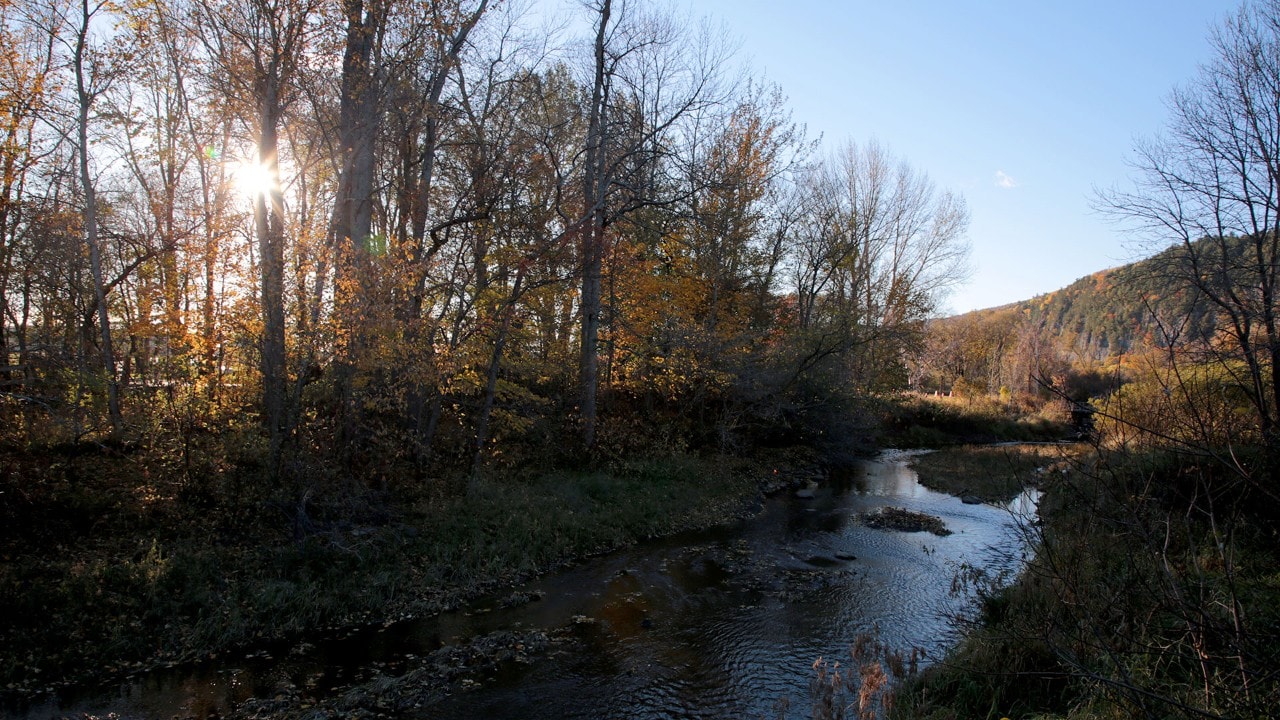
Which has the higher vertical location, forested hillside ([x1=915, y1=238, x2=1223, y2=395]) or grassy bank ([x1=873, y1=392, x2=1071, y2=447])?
forested hillside ([x1=915, y1=238, x2=1223, y2=395])

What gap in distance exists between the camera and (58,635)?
7395mm

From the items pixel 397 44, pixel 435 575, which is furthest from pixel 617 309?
pixel 435 575

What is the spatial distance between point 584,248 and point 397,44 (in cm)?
593

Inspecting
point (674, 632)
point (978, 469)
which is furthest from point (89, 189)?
point (978, 469)

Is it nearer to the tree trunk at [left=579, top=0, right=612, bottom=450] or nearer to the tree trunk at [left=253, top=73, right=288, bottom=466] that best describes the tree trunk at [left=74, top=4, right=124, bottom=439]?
the tree trunk at [left=253, top=73, right=288, bottom=466]

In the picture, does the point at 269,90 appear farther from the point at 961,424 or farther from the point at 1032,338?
the point at 1032,338

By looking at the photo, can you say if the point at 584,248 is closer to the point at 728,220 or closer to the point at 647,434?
the point at 647,434

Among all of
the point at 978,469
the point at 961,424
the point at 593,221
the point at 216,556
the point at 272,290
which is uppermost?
the point at 593,221

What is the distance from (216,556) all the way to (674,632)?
6.32 meters

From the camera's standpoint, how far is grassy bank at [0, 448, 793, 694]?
7.57 m

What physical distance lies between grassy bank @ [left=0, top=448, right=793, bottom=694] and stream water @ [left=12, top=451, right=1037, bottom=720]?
1.75 feet

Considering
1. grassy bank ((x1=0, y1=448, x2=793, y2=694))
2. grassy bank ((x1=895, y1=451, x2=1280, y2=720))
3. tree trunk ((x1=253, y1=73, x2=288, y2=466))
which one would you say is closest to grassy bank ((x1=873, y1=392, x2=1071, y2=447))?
grassy bank ((x1=895, y1=451, x2=1280, y2=720))

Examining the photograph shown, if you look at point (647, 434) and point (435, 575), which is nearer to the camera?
point (435, 575)

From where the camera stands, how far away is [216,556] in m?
9.03
